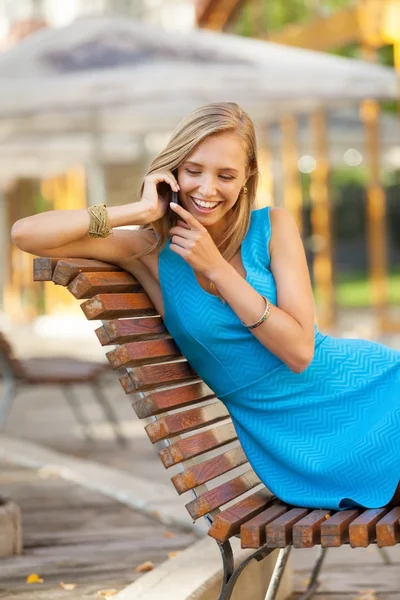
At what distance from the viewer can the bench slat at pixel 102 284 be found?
282 cm

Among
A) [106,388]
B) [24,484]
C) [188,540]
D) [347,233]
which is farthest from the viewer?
[347,233]

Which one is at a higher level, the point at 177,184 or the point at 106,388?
the point at 177,184

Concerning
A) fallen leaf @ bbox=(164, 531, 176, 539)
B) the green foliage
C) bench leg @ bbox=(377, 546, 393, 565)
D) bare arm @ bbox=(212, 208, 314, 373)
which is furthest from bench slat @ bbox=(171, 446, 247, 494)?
the green foliage

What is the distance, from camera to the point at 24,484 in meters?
5.18

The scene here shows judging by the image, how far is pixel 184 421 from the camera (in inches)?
116

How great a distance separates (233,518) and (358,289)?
36.1 feet

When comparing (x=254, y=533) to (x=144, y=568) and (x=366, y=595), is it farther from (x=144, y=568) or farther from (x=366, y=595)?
(x=144, y=568)

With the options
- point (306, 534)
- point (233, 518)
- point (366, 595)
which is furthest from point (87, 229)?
point (366, 595)

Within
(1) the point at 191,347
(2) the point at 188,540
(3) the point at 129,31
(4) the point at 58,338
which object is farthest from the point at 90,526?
(4) the point at 58,338

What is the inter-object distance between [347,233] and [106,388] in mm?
4553

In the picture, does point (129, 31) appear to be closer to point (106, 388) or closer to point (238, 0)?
point (106, 388)

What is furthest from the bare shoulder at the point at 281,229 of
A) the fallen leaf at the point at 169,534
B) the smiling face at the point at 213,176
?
the fallen leaf at the point at 169,534

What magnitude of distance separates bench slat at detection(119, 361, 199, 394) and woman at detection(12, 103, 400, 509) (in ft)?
0.14

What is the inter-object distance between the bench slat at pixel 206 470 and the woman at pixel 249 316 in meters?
0.08
